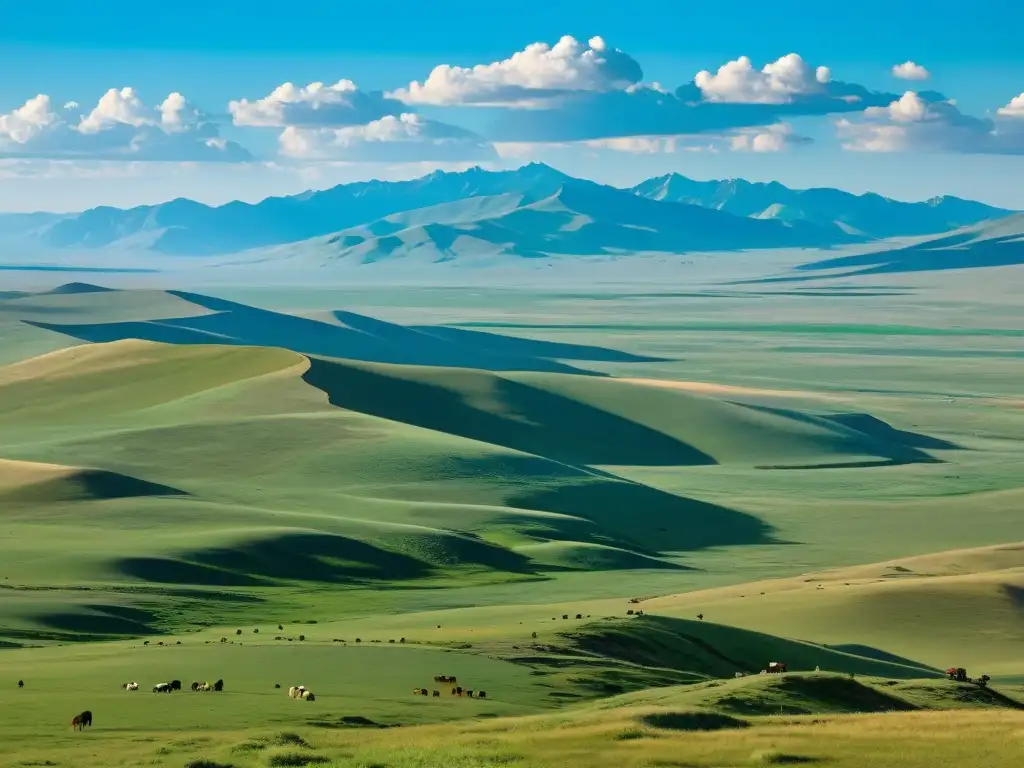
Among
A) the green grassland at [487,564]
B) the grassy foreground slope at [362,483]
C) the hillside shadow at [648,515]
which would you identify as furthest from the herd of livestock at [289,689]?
the hillside shadow at [648,515]

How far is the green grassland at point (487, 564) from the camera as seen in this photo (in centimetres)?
3400

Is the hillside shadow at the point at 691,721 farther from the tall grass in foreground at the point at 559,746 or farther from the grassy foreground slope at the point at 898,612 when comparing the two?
the grassy foreground slope at the point at 898,612

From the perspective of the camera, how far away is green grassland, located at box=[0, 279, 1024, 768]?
34.0 m

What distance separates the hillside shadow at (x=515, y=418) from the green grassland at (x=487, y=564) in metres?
0.37

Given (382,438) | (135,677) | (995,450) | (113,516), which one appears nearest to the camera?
(135,677)

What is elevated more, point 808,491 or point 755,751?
point 755,751

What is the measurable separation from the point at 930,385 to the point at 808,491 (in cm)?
8666

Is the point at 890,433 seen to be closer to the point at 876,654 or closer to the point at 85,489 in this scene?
the point at 85,489

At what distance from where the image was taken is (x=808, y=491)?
112 m

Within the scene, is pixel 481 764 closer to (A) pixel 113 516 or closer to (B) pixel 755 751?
(B) pixel 755 751

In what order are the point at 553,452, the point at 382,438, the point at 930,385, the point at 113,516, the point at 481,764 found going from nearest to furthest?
the point at 481,764
the point at 113,516
the point at 382,438
the point at 553,452
the point at 930,385

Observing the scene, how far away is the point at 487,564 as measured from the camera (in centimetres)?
7562

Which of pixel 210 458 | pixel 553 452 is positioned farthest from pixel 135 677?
pixel 553 452

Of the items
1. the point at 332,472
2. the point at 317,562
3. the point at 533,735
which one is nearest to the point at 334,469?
the point at 332,472
